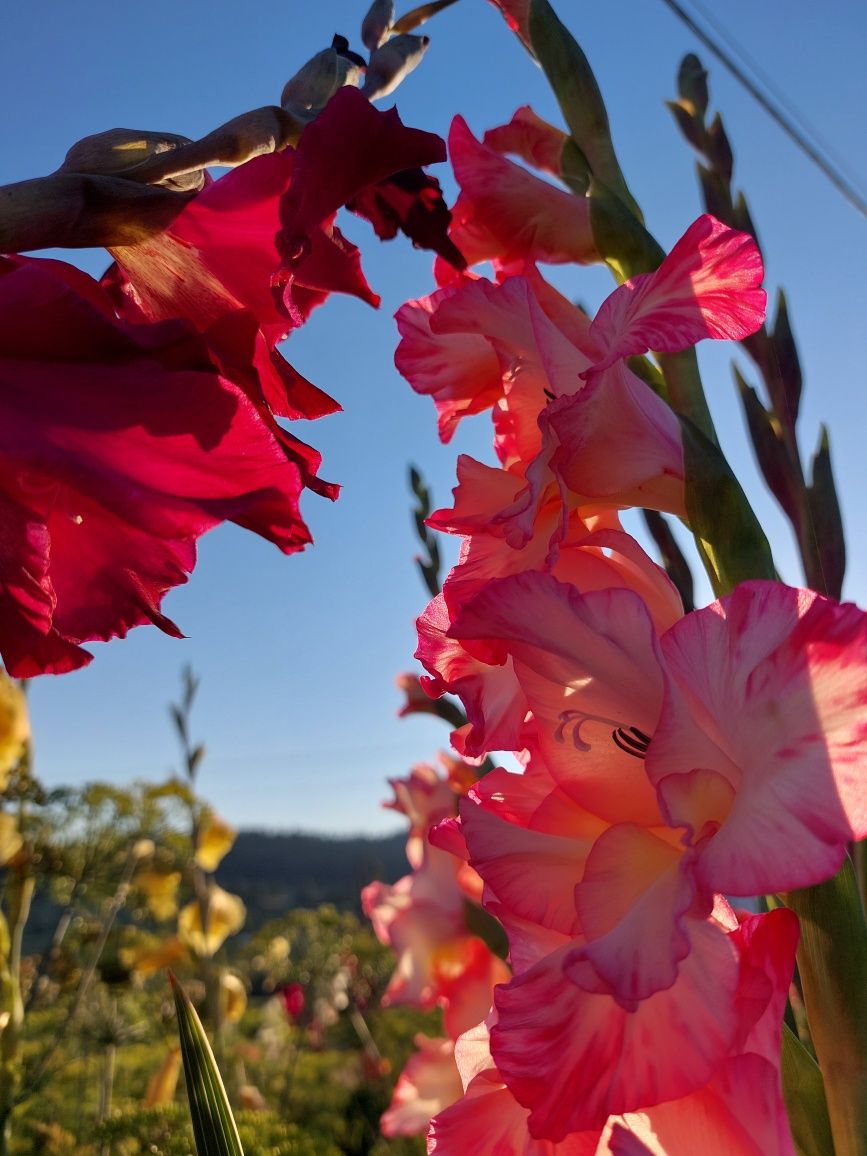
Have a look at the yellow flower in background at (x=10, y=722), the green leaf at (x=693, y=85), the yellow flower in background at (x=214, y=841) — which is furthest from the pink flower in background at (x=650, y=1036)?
the yellow flower in background at (x=214, y=841)

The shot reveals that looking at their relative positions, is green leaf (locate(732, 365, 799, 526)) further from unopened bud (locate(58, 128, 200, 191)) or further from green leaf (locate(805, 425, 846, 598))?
unopened bud (locate(58, 128, 200, 191))

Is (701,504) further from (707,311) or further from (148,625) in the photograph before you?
(148,625)

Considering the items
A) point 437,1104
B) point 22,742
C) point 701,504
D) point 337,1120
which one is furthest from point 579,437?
point 337,1120

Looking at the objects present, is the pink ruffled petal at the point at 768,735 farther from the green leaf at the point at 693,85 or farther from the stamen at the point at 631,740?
the green leaf at the point at 693,85

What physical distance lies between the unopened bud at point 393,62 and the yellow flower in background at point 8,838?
1.68m

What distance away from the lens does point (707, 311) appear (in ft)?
→ 1.34

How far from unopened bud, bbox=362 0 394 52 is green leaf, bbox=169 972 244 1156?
17.6 inches

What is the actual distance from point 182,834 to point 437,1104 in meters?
1.77

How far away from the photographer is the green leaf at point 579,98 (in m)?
0.53

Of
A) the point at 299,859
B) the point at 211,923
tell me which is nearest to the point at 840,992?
the point at 211,923

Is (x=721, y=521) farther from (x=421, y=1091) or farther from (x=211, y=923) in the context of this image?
(x=211, y=923)

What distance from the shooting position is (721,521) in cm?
41

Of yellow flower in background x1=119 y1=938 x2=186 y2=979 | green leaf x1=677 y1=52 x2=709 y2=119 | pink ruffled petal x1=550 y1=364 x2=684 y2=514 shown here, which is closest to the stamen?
pink ruffled petal x1=550 y1=364 x2=684 y2=514

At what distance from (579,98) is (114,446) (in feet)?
1.15
